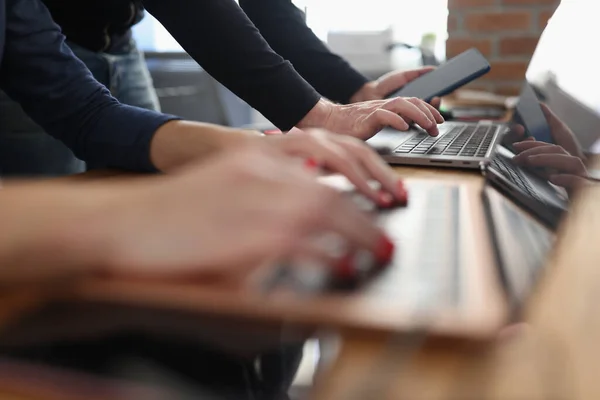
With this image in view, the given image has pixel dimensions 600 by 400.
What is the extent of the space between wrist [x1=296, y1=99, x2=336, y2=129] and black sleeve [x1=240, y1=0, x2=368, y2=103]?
352mm

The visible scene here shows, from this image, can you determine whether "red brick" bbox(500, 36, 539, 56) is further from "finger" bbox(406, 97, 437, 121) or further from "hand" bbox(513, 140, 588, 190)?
"hand" bbox(513, 140, 588, 190)

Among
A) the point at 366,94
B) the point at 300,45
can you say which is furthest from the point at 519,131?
the point at 300,45

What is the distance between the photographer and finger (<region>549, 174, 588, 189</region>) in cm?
65

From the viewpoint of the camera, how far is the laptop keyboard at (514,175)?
1.94ft

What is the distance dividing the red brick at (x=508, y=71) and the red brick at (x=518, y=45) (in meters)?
0.04

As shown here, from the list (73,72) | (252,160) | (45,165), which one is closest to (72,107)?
(73,72)

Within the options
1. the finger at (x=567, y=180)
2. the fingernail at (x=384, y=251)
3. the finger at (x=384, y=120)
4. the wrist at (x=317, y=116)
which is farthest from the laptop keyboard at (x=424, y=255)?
the wrist at (x=317, y=116)

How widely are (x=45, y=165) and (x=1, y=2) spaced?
0.51m

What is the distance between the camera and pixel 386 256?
1.23 feet

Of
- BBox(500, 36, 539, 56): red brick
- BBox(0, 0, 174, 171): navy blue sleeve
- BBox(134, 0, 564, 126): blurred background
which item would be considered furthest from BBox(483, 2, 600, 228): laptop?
BBox(500, 36, 539, 56): red brick

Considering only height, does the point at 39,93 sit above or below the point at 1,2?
below

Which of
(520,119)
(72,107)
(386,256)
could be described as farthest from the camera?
(520,119)

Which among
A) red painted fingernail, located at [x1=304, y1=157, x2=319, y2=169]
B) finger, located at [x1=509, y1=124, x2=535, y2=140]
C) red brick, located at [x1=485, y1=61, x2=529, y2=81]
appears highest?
red painted fingernail, located at [x1=304, y1=157, x2=319, y2=169]

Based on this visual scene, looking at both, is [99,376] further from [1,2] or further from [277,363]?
[1,2]
